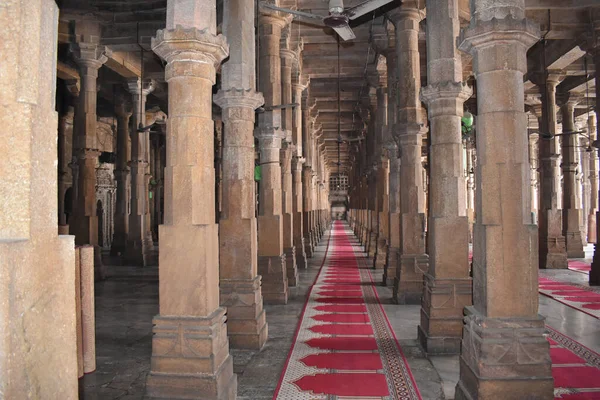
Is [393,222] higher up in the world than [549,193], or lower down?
lower down

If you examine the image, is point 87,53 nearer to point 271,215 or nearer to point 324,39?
point 324,39

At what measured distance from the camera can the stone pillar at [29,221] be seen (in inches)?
66.7

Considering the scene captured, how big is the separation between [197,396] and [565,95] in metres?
19.7

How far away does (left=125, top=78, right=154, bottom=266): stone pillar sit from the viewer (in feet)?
53.4

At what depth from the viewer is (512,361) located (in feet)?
13.2

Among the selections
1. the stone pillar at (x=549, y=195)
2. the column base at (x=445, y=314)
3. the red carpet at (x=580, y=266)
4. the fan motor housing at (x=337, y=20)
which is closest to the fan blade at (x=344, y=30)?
the fan motor housing at (x=337, y=20)

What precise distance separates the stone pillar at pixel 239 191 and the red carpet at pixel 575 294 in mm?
6437

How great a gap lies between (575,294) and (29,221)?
11905 millimetres

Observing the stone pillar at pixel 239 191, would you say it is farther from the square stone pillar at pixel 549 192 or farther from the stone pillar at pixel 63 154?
the stone pillar at pixel 63 154

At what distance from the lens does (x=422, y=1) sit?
9922 mm

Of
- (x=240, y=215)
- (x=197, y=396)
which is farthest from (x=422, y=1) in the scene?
(x=197, y=396)

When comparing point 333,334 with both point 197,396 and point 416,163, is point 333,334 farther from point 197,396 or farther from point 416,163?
point 416,163

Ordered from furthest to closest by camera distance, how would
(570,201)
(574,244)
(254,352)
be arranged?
(574,244) → (570,201) → (254,352)

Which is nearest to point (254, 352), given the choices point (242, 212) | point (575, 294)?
point (242, 212)
